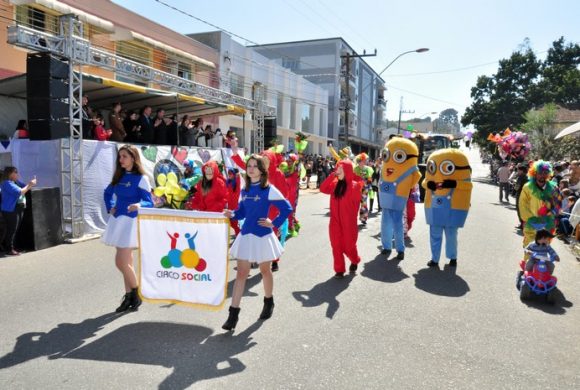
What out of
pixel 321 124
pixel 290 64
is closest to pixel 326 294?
pixel 321 124

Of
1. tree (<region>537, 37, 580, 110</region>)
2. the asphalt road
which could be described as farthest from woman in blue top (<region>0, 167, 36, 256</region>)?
tree (<region>537, 37, 580, 110</region>)

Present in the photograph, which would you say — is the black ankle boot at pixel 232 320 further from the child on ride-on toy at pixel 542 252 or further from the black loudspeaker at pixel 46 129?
the black loudspeaker at pixel 46 129

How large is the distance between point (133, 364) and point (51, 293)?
2.59 meters

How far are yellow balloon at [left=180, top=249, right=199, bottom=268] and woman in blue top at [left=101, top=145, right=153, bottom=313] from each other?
681 mm

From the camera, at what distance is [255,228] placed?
14.5 ft

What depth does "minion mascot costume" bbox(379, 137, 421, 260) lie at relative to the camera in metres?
7.54

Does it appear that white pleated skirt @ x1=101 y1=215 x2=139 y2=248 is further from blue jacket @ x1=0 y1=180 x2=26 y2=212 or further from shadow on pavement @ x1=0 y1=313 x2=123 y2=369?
blue jacket @ x1=0 y1=180 x2=26 y2=212

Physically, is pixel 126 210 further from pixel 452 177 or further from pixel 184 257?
pixel 452 177

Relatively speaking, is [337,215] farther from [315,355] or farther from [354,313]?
[315,355]

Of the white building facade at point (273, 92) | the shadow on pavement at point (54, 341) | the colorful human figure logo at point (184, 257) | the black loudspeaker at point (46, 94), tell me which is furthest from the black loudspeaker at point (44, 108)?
the white building facade at point (273, 92)

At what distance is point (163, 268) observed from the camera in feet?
14.9

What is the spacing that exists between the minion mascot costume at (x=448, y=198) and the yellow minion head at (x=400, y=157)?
18.4 inches

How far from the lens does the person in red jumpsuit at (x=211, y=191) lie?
600 cm

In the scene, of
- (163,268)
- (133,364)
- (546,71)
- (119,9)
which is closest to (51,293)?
(163,268)
